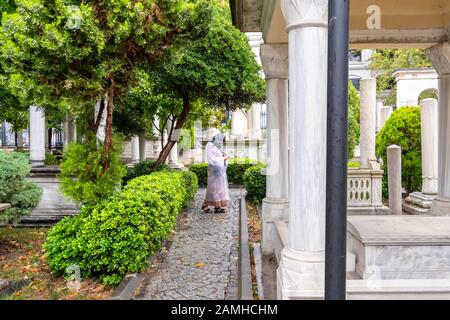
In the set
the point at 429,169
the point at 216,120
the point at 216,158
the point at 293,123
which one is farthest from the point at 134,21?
the point at 216,120

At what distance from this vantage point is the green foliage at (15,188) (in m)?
6.76

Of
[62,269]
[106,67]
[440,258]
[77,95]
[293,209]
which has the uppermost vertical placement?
[106,67]

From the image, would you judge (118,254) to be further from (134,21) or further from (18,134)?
(18,134)

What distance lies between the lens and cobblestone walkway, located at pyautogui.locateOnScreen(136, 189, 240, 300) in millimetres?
4672

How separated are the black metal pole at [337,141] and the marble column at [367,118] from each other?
27.5 ft

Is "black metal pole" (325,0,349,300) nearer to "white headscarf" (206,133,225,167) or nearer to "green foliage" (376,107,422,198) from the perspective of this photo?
"white headscarf" (206,133,225,167)

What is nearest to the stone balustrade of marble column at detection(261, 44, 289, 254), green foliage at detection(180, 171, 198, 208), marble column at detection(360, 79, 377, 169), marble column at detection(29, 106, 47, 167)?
marble column at detection(360, 79, 377, 169)

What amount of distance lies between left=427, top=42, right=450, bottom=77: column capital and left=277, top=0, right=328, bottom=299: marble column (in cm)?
376

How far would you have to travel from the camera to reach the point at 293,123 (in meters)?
3.28

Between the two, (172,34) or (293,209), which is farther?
(172,34)

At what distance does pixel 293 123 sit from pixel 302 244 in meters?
1.08

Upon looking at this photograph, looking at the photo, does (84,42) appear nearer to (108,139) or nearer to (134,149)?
(108,139)

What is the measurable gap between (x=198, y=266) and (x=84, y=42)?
367 cm

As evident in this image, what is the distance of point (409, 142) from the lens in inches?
422
